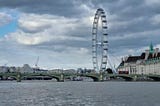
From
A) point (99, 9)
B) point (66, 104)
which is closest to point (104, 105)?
point (66, 104)

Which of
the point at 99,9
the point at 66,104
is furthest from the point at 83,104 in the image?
the point at 99,9

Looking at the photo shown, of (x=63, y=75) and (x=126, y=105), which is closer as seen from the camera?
(x=126, y=105)

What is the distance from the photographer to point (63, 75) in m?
171

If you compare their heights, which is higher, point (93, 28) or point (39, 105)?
point (93, 28)

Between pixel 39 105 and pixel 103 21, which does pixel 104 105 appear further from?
pixel 103 21

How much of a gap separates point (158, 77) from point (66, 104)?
423ft

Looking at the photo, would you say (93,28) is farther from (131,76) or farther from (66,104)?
(66,104)

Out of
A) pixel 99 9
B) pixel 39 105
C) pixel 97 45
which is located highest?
pixel 99 9

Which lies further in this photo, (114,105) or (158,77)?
(158,77)

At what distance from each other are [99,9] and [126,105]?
101395mm

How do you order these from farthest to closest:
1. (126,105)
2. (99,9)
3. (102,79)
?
(102,79), (99,9), (126,105)

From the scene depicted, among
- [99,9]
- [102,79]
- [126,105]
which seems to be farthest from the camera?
[102,79]

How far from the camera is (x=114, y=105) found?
48.4 m

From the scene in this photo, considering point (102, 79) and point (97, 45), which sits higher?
point (97, 45)
